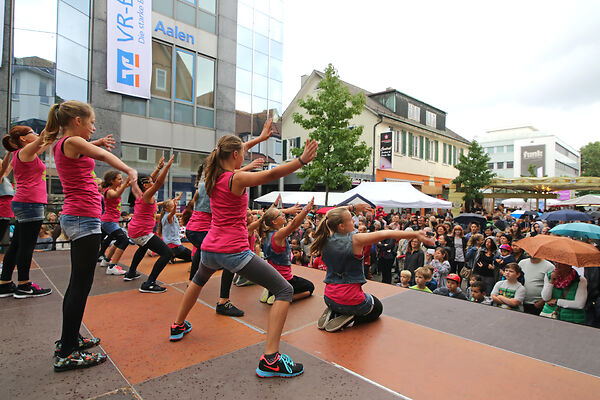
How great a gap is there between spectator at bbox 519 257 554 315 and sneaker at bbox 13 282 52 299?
683 cm

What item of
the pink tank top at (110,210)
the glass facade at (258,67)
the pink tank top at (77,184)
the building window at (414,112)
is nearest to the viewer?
the pink tank top at (77,184)

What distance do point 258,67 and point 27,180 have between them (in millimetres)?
16687

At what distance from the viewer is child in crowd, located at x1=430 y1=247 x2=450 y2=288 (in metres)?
7.14

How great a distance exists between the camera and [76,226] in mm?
2713

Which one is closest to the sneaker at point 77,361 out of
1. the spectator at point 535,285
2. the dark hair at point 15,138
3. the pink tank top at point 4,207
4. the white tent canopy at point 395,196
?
the dark hair at point 15,138

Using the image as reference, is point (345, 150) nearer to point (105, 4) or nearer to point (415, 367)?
point (105, 4)

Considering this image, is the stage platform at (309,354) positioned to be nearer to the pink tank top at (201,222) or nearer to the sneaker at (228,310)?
the sneaker at (228,310)

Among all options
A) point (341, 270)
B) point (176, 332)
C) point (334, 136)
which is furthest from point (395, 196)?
point (176, 332)

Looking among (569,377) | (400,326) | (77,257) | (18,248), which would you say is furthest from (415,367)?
(18,248)

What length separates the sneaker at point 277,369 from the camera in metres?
2.56

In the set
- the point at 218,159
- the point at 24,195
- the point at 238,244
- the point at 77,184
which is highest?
→ the point at 218,159

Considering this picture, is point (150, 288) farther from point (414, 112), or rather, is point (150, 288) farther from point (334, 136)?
point (414, 112)

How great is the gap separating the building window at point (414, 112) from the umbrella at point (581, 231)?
27.1 meters

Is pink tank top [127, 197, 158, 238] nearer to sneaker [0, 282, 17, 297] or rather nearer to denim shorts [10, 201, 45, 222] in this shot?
denim shorts [10, 201, 45, 222]
